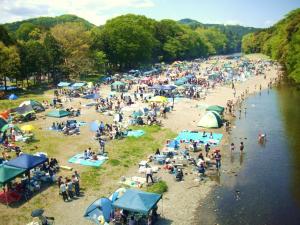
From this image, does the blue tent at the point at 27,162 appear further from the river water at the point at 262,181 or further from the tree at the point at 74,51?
the tree at the point at 74,51

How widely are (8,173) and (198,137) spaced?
61.2ft

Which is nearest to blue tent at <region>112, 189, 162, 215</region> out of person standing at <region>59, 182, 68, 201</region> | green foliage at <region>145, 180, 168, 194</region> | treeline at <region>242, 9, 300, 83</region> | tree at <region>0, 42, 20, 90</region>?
green foliage at <region>145, 180, 168, 194</region>

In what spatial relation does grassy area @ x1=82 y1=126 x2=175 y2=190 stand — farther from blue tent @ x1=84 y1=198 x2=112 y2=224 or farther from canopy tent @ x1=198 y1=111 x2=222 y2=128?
canopy tent @ x1=198 y1=111 x2=222 y2=128

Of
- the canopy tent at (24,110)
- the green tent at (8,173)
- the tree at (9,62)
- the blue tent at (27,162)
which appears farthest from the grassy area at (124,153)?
the tree at (9,62)

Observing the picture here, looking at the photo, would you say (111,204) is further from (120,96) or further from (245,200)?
(120,96)

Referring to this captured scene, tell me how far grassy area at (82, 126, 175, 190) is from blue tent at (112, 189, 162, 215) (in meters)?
5.12

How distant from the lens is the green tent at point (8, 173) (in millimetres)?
21056

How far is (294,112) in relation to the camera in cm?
4678

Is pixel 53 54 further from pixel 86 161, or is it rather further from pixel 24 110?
pixel 86 161

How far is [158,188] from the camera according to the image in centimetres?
2284

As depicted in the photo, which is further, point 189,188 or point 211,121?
point 211,121

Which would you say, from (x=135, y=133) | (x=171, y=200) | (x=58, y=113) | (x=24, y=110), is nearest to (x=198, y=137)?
(x=135, y=133)

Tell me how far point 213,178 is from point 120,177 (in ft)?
21.8

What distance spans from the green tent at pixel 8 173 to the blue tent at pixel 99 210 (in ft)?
17.9
